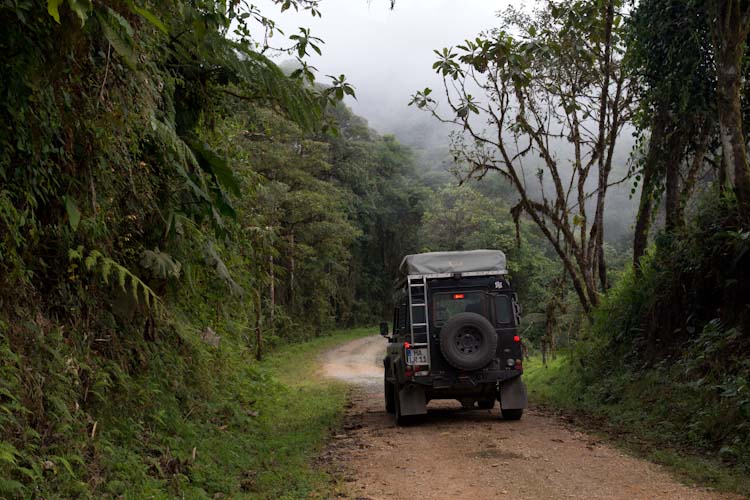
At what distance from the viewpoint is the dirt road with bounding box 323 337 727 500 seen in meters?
6.67

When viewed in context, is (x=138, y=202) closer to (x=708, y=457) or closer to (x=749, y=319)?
(x=708, y=457)

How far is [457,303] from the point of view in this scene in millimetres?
11336

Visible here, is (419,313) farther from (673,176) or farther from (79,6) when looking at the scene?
(79,6)

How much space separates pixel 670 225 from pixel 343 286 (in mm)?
37582

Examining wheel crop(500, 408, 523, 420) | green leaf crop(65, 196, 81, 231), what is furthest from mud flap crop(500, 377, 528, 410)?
green leaf crop(65, 196, 81, 231)

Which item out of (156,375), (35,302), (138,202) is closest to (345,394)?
(156,375)

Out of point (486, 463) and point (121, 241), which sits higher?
point (121, 241)

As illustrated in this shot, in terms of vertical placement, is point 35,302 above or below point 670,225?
below

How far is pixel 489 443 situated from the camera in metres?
9.23

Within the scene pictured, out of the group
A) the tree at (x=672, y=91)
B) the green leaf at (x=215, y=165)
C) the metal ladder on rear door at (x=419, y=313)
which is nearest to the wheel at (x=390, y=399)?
the metal ladder on rear door at (x=419, y=313)

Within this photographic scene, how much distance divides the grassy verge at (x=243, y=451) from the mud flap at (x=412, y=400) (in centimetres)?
132

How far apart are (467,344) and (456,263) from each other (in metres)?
1.40

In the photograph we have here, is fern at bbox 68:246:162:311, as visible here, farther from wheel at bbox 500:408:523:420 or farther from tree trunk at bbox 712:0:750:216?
tree trunk at bbox 712:0:750:216

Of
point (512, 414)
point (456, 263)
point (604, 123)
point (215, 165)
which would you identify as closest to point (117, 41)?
point (215, 165)
